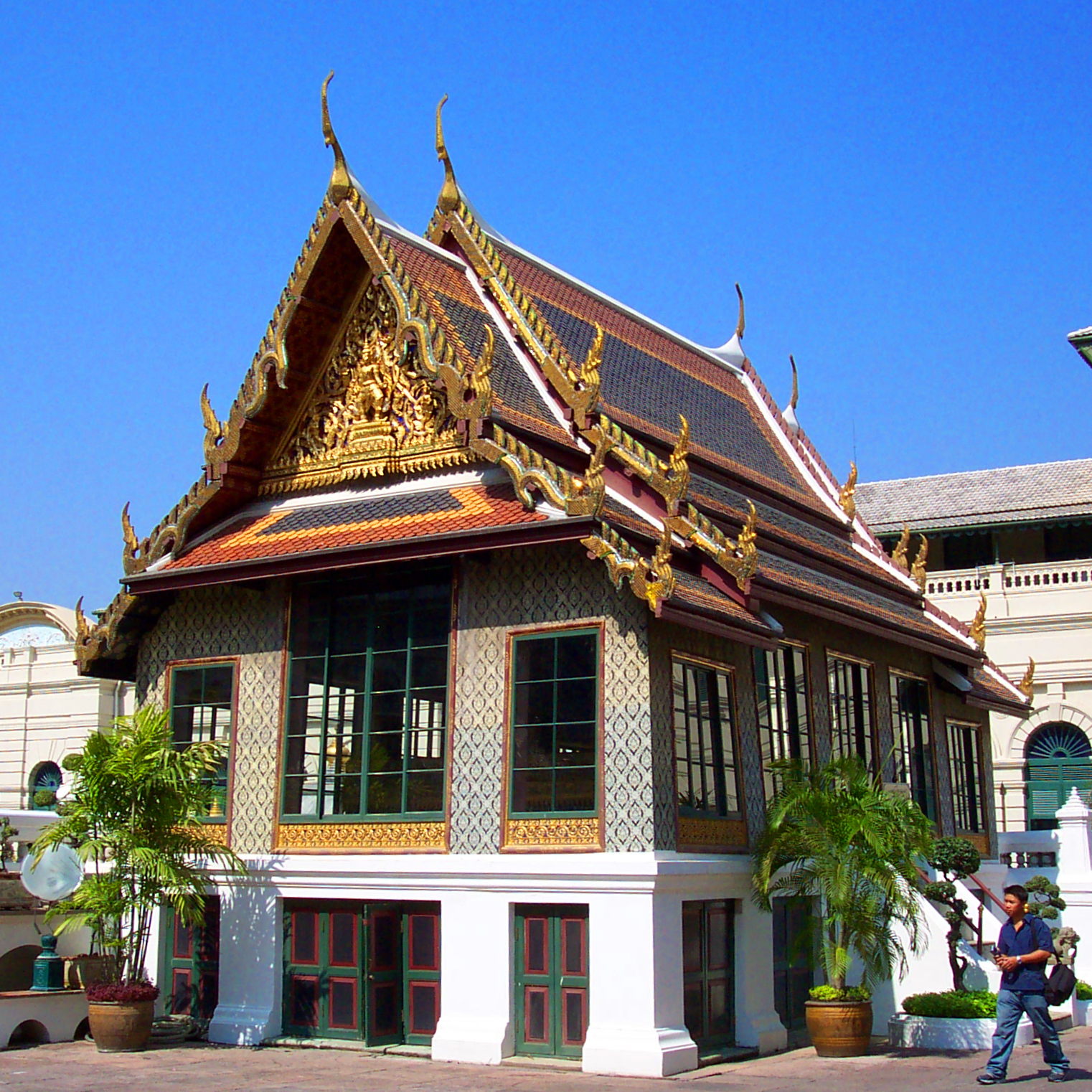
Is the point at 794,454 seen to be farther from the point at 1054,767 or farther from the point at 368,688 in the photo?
the point at 1054,767

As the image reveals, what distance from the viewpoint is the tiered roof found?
1395 cm

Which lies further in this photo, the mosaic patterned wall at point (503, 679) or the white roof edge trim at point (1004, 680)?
the white roof edge trim at point (1004, 680)

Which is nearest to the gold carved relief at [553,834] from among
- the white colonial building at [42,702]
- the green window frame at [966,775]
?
the green window frame at [966,775]

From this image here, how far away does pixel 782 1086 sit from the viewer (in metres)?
11.6

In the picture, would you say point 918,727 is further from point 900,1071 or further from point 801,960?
point 900,1071

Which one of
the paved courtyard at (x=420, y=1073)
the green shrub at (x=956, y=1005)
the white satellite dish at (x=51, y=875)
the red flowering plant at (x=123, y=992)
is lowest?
the paved courtyard at (x=420, y=1073)

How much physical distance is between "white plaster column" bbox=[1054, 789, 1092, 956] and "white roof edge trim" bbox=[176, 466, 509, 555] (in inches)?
335

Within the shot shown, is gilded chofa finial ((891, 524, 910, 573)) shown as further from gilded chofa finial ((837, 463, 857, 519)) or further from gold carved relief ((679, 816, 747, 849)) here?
gold carved relief ((679, 816, 747, 849))

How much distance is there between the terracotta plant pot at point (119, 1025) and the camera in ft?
46.1

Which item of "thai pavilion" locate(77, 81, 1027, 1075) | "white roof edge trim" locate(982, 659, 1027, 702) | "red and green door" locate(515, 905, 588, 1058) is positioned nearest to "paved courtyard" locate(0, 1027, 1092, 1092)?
"red and green door" locate(515, 905, 588, 1058)

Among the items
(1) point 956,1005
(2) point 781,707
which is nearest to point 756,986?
(1) point 956,1005

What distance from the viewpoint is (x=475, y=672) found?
14.3 metres

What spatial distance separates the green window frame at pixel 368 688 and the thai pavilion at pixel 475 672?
4 centimetres

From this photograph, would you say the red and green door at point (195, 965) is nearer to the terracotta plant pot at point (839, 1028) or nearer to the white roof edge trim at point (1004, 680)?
the terracotta plant pot at point (839, 1028)
